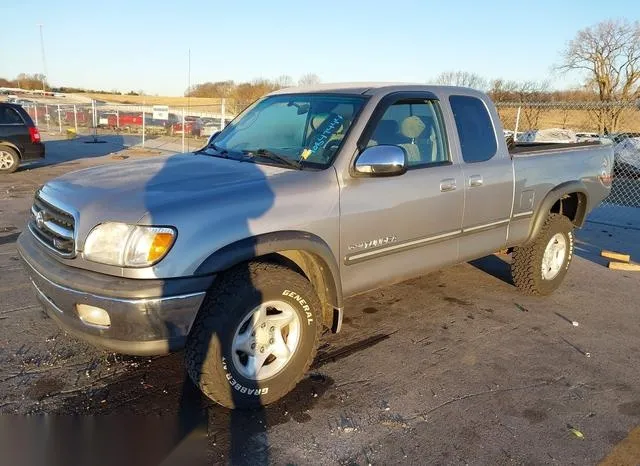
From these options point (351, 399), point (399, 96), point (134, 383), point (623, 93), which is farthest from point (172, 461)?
point (623, 93)

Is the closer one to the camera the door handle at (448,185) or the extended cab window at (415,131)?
the extended cab window at (415,131)

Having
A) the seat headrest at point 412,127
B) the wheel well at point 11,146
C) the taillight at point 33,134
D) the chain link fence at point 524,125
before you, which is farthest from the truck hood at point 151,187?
the taillight at point 33,134

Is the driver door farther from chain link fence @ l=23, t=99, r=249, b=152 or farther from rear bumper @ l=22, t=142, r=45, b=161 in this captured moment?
chain link fence @ l=23, t=99, r=249, b=152

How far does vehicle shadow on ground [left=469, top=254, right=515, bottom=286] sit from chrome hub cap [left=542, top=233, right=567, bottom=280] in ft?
1.47

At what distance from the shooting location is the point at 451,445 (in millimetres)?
2895

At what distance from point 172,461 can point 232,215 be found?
1.32 m

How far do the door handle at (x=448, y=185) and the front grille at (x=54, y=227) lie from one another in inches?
101

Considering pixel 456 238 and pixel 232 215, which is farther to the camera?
pixel 456 238

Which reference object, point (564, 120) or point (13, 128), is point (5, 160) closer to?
point (13, 128)

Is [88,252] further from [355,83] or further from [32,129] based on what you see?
[32,129]

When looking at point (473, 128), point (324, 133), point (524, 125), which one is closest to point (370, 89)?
point (324, 133)

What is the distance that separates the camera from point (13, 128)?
41.5ft

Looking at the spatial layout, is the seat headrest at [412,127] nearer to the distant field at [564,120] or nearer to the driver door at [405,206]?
the driver door at [405,206]

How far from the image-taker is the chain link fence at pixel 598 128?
33.4 feet
